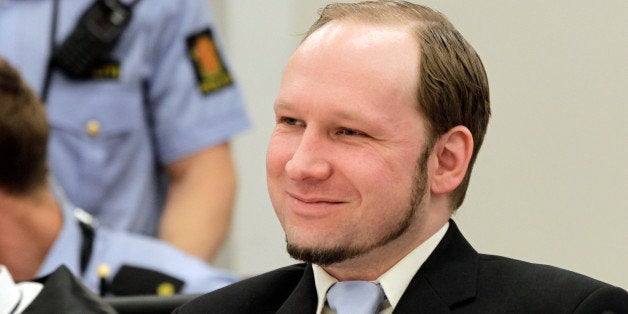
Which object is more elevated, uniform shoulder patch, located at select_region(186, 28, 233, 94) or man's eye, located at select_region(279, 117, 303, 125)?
man's eye, located at select_region(279, 117, 303, 125)

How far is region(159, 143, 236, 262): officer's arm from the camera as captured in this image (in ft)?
9.76

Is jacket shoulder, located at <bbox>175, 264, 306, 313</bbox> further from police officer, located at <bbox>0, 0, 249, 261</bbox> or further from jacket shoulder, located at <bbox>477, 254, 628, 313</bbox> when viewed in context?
police officer, located at <bbox>0, 0, 249, 261</bbox>

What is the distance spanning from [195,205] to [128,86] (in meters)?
0.29

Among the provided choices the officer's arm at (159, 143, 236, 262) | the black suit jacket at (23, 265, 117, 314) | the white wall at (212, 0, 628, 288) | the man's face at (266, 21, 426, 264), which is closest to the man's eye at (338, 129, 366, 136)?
the man's face at (266, 21, 426, 264)

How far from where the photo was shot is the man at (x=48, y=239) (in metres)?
2.43

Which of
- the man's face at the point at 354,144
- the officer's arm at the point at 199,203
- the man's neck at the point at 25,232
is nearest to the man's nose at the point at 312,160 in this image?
the man's face at the point at 354,144

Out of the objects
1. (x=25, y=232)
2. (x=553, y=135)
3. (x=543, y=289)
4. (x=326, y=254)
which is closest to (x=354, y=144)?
(x=326, y=254)

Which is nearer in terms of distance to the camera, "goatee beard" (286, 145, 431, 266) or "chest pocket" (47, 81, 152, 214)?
"goatee beard" (286, 145, 431, 266)

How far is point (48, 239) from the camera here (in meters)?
2.55

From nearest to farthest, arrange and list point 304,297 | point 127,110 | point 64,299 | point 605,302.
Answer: point 605,302 < point 304,297 < point 64,299 < point 127,110

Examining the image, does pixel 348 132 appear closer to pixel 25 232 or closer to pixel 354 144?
pixel 354 144

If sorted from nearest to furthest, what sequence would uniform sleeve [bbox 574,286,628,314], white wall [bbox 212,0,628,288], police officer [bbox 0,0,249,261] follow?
uniform sleeve [bbox 574,286,628,314], white wall [bbox 212,0,628,288], police officer [bbox 0,0,249,261]

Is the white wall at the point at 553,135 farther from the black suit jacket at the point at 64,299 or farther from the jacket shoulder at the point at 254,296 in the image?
the black suit jacket at the point at 64,299

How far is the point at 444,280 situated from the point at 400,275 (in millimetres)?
48
